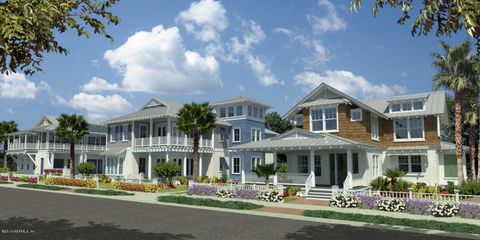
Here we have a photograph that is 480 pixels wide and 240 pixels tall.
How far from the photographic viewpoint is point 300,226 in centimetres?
1423

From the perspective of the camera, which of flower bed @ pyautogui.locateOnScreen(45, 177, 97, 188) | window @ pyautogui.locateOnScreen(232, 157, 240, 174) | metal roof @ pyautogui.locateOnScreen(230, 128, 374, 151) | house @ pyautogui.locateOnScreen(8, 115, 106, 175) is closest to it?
metal roof @ pyautogui.locateOnScreen(230, 128, 374, 151)

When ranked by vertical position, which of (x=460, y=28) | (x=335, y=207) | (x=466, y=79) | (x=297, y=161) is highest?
(x=466, y=79)

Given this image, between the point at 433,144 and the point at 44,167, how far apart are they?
4588 centimetres

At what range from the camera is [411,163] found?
98.3 ft

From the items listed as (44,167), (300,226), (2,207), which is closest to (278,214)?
(300,226)

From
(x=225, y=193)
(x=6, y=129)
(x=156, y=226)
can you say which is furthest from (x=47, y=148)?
(x=156, y=226)

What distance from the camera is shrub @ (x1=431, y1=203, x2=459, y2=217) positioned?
16966 millimetres

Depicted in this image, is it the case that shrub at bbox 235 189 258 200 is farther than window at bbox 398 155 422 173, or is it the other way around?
window at bbox 398 155 422 173

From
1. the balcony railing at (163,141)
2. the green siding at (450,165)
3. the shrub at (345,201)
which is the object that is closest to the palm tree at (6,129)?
the balcony railing at (163,141)

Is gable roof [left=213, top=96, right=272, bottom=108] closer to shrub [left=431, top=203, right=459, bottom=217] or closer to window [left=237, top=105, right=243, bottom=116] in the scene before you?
window [left=237, top=105, right=243, bottom=116]

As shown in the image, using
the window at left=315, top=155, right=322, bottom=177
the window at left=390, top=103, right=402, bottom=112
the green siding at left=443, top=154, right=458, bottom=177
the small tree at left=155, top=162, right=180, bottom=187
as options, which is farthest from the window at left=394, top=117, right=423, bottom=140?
the small tree at left=155, top=162, right=180, bottom=187

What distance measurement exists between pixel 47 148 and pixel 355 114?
132 ft

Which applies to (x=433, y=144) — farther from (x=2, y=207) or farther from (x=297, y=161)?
(x=2, y=207)

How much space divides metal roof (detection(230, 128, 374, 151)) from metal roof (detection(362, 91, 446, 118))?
656cm
